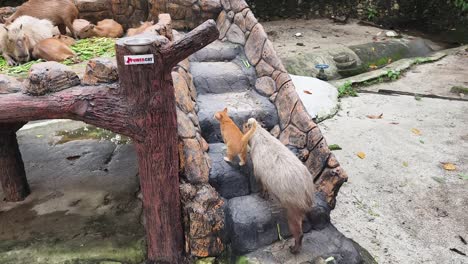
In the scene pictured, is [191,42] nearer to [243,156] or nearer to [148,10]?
[243,156]

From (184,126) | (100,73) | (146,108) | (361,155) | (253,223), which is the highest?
(100,73)

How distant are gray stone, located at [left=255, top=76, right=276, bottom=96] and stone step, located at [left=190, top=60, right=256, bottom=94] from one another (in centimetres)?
12

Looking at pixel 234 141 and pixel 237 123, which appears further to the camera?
pixel 237 123

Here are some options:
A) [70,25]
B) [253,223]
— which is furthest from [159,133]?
[70,25]

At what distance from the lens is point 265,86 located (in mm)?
5215

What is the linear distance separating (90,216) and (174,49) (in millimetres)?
2198

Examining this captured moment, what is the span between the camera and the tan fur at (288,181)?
3.54 meters

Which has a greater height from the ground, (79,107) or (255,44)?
(79,107)

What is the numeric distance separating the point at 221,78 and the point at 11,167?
105 inches

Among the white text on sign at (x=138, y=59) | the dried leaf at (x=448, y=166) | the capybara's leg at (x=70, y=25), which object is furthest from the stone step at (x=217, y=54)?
the dried leaf at (x=448, y=166)

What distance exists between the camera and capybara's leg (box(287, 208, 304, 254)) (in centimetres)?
358

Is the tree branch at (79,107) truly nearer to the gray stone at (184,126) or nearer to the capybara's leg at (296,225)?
the gray stone at (184,126)

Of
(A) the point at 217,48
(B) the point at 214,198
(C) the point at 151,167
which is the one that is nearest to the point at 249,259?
(B) the point at 214,198

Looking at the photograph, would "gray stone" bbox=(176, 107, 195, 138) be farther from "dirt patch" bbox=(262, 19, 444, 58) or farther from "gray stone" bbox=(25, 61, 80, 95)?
"dirt patch" bbox=(262, 19, 444, 58)
